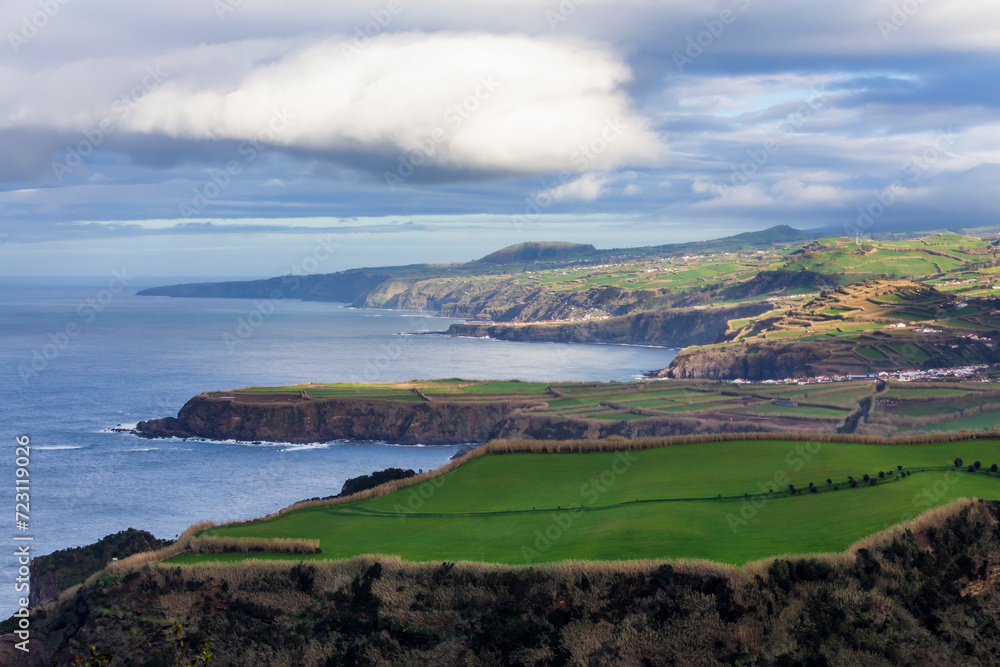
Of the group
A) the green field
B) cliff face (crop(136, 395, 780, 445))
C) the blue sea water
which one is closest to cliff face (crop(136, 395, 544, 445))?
cliff face (crop(136, 395, 780, 445))

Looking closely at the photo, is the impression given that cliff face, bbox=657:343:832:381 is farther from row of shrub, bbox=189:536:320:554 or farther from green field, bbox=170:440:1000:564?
row of shrub, bbox=189:536:320:554

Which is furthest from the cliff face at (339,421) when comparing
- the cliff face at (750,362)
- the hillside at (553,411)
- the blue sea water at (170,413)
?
the cliff face at (750,362)

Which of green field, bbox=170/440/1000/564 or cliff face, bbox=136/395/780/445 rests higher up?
green field, bbox=170/440/1000/564

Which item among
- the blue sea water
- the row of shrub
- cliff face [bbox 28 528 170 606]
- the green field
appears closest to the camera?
the green field

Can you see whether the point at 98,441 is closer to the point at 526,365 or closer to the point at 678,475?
the point at 678,475

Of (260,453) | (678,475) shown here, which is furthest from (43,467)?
(678,475)

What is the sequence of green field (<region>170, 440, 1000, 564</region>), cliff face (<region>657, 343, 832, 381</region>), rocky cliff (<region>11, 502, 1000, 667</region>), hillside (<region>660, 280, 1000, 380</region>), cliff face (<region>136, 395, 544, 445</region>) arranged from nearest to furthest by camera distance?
1. rocky cliff (<region>11, 502, 1000, 667</region>)
2. green field (<region>170, 440, 1000, 564</region>)
3. cliff face (<region>136, 395, 544, 445</region>)
4. hillside (<region>660, 280, 1000, 380</region>)
5. cliff face (<region>657, 343, 832, 381</region>)

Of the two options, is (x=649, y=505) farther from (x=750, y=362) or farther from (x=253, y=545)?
(x=750, y=362)
